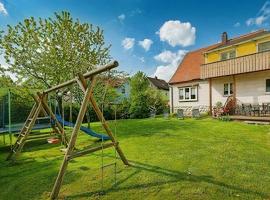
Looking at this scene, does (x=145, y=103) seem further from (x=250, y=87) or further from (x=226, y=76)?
(x=250, y=87)

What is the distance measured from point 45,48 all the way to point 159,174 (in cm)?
1331

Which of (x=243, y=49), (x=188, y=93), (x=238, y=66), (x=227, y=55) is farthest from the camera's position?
(x=188, y=93)

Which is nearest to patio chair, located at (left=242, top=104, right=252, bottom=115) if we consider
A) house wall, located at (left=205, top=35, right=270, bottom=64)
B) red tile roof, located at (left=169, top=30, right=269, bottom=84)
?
house wall, located at (left=205, top=35, right=270, bottom=64)

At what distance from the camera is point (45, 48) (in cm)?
1587

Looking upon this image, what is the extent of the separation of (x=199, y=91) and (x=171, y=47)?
14056 mm

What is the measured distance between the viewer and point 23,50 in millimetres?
15633

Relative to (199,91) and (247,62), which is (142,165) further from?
(199,91)

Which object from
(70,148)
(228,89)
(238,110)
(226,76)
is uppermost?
(226,76)

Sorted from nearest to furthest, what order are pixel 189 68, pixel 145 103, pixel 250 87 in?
pixel 250 87
pixel 189 68
pixel 145 103

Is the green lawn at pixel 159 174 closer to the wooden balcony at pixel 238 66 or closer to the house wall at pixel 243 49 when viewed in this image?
the wooden balcony at pixel 238 66

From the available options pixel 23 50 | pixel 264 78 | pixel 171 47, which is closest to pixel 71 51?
pixel 23 50

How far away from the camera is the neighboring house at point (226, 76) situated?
19125 mm

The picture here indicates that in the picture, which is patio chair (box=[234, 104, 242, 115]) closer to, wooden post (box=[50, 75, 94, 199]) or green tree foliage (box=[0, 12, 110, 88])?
green tree foliage (box=[0, 12, 110, 88])

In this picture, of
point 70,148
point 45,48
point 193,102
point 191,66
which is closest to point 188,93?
point 193,102
